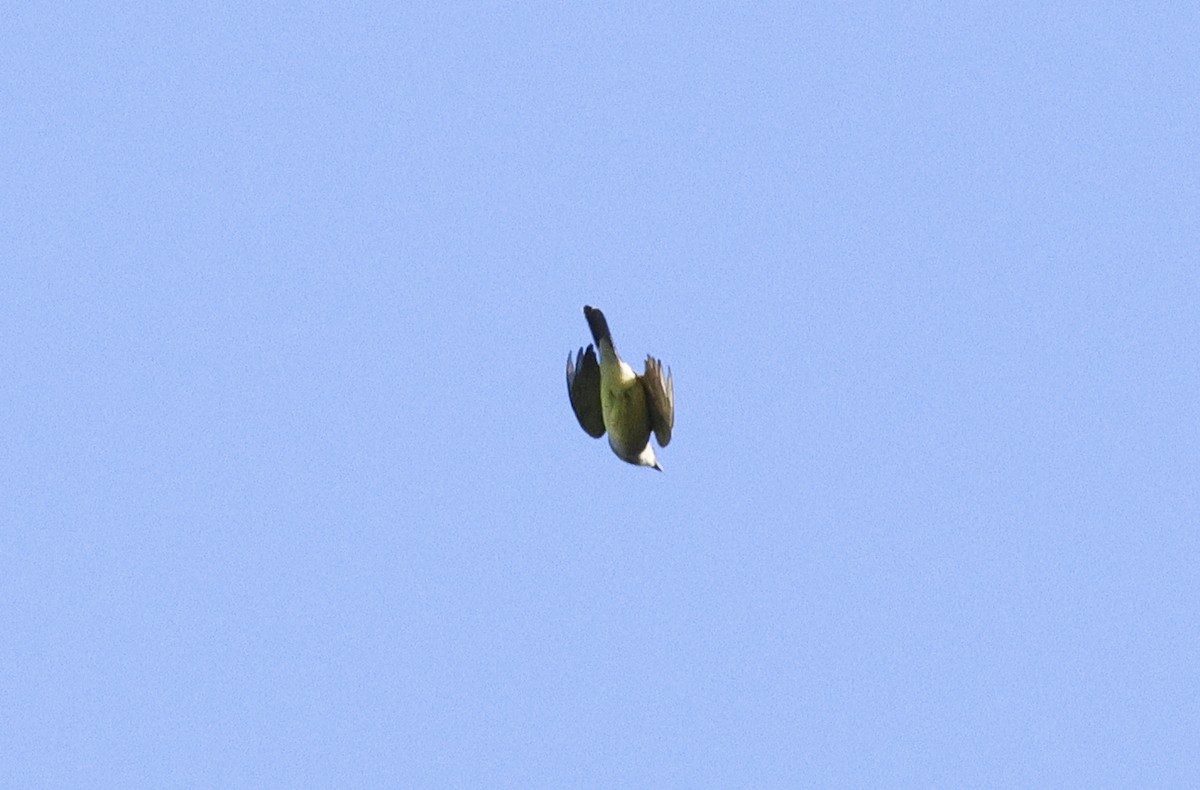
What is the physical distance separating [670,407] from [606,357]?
587 millimetres

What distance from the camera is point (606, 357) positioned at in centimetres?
1720

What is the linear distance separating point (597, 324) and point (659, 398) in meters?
0.65

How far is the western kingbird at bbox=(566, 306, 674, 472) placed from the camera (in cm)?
1694

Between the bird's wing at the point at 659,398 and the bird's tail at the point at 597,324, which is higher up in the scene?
the bird's tail at the point at 597,324

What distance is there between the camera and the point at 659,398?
1691 centimetres

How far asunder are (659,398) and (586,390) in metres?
0.83

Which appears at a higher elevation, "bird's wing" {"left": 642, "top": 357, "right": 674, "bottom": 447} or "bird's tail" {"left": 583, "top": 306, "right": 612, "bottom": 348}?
"bird's tail" {"left": 583, "top": 306, "right": 612, "bottom": 348}

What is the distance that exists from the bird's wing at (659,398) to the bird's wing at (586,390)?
1.62 ft

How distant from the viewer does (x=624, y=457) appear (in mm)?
17547

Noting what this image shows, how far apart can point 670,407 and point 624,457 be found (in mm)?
762

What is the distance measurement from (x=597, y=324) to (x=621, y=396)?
1.60ft

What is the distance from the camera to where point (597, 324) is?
17.1m

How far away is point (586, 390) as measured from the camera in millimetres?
17594

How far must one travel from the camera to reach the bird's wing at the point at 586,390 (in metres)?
17.5
